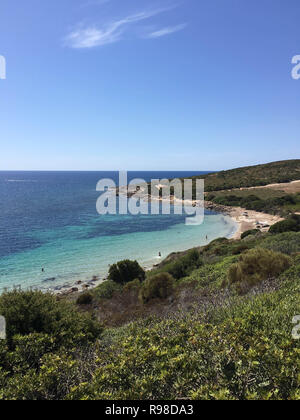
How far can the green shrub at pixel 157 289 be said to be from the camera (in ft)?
46.2

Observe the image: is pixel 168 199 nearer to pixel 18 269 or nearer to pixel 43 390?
pixel 18 269

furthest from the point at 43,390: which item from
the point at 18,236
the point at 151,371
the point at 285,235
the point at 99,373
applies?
the point at 18,236

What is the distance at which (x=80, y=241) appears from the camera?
113 feet

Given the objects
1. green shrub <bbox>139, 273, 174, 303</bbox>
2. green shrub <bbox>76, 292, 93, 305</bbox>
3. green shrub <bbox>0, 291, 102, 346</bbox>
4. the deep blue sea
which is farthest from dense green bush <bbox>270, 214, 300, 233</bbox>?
green shrub <bbox>0, 291, 102, 346</bbox>

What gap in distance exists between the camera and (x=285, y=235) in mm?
20438

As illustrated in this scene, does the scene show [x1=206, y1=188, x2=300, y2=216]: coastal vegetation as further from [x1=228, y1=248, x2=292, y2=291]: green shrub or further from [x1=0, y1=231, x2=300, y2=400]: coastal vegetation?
[x1=0, y1=231, x2=300, y2=400]: coastal vegetation

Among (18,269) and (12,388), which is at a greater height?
(12,388)

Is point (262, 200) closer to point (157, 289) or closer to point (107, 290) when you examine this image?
point (107, 290)

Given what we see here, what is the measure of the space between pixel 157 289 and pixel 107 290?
16.8 ft

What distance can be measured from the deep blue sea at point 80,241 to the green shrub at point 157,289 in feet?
33.6

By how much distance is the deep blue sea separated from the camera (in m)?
24.1

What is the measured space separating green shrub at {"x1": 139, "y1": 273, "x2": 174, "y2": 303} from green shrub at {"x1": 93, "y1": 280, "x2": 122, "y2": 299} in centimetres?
384

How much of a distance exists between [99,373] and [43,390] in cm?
93

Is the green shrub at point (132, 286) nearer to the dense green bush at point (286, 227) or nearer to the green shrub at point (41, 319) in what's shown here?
the green shrub at point (41, 319)
